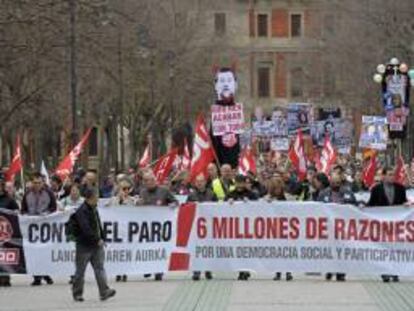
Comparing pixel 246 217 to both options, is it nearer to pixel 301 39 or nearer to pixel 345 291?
pixel 345 291

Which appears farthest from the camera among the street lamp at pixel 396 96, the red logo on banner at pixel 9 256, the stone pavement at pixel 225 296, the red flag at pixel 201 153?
the street lamp at pixel 396 96

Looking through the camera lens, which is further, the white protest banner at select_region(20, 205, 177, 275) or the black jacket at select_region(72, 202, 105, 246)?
the white protest banner at select_region(20, 205, 177, 275)

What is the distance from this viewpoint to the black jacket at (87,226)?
1630 centimetres

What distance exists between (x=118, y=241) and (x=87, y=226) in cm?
284

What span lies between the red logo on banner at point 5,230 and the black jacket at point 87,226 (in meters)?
2.77

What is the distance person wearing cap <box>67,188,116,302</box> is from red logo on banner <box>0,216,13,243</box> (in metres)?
2.70

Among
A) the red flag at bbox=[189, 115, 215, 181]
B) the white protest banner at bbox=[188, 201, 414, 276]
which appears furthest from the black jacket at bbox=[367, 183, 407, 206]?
the red flag at bbox=[189, 115, 215, 181]

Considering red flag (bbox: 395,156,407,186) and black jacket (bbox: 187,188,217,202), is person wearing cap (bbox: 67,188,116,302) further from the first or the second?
red flag (bbox: 395,156,407,186)

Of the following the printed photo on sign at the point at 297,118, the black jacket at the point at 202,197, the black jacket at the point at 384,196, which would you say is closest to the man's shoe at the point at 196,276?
the black jacket at the point at 202,197

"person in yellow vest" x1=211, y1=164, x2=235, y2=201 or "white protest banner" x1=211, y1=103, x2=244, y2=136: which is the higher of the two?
"white protest banner" x1=211, y1=103, x2=244, y2=136

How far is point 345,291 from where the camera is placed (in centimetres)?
1712

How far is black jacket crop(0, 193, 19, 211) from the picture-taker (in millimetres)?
19109

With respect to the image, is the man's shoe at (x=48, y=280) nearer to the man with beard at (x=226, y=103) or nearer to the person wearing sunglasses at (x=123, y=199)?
the person wearing sunglasses at (x=123, y=199)

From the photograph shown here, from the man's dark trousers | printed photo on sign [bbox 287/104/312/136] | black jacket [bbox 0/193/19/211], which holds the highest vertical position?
black jacket [bbox 0/193/19/211]
